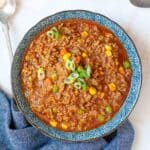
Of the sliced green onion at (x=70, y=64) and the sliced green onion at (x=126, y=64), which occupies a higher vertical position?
the sliced green onion at (x=70, y=64)

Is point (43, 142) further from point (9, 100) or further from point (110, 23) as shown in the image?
point (110, 23)

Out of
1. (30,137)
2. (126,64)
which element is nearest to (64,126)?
(30,137)

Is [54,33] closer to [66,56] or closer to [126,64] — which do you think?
[66,56]

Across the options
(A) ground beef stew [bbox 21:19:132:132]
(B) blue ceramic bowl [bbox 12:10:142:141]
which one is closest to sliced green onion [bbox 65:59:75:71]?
(A) ground beef stew [bbox 21:19:132:132]

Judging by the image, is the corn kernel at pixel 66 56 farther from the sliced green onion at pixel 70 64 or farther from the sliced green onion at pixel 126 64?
the sliced green onion at pixel 126 64

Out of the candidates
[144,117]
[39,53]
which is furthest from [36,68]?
[144,117]

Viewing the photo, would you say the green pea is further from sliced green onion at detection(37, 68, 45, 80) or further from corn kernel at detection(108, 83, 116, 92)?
sliced green onion at detection(37, 68, 45, 80)

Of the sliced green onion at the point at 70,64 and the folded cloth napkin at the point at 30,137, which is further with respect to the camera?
the folded cloth napkin at the point at 30,137

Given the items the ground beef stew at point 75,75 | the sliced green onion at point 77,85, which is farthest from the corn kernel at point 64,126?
the sliced green onion at point 77,85
